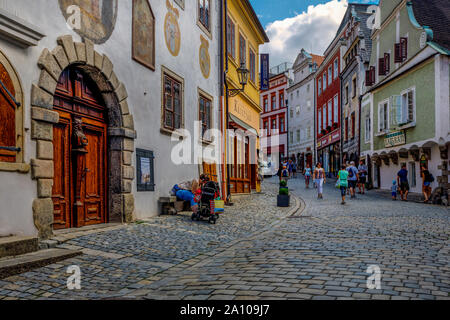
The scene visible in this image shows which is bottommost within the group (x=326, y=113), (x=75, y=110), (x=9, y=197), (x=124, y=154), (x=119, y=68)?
(x=9, y=197)

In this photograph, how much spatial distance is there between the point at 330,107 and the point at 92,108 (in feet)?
113

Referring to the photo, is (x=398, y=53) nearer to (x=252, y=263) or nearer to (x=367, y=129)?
(x=367, y=129)

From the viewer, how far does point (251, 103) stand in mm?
23297

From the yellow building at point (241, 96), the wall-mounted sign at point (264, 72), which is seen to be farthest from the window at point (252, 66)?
the wall-mounted sign at point (264, 72)

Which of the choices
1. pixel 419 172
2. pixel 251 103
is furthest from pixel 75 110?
pixel 419 172

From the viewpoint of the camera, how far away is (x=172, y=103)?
12.8 m

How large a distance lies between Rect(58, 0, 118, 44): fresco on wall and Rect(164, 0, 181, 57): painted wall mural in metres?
2.78

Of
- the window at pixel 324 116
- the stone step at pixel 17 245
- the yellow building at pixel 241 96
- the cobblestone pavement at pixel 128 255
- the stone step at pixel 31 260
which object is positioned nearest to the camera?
the cobblestone pavement at pixel 128 255

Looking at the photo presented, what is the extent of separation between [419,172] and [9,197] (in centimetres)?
1896

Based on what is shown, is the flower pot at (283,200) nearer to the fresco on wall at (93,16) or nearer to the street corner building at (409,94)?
the street corner building at (409,94)

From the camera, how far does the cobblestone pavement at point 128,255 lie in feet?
16.8

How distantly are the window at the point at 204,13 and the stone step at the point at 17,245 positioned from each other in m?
10.8

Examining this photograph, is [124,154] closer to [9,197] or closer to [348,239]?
[9,197]

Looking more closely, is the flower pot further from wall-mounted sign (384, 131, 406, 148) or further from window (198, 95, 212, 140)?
wall-mounted sign (384, 131, 406, 148)
